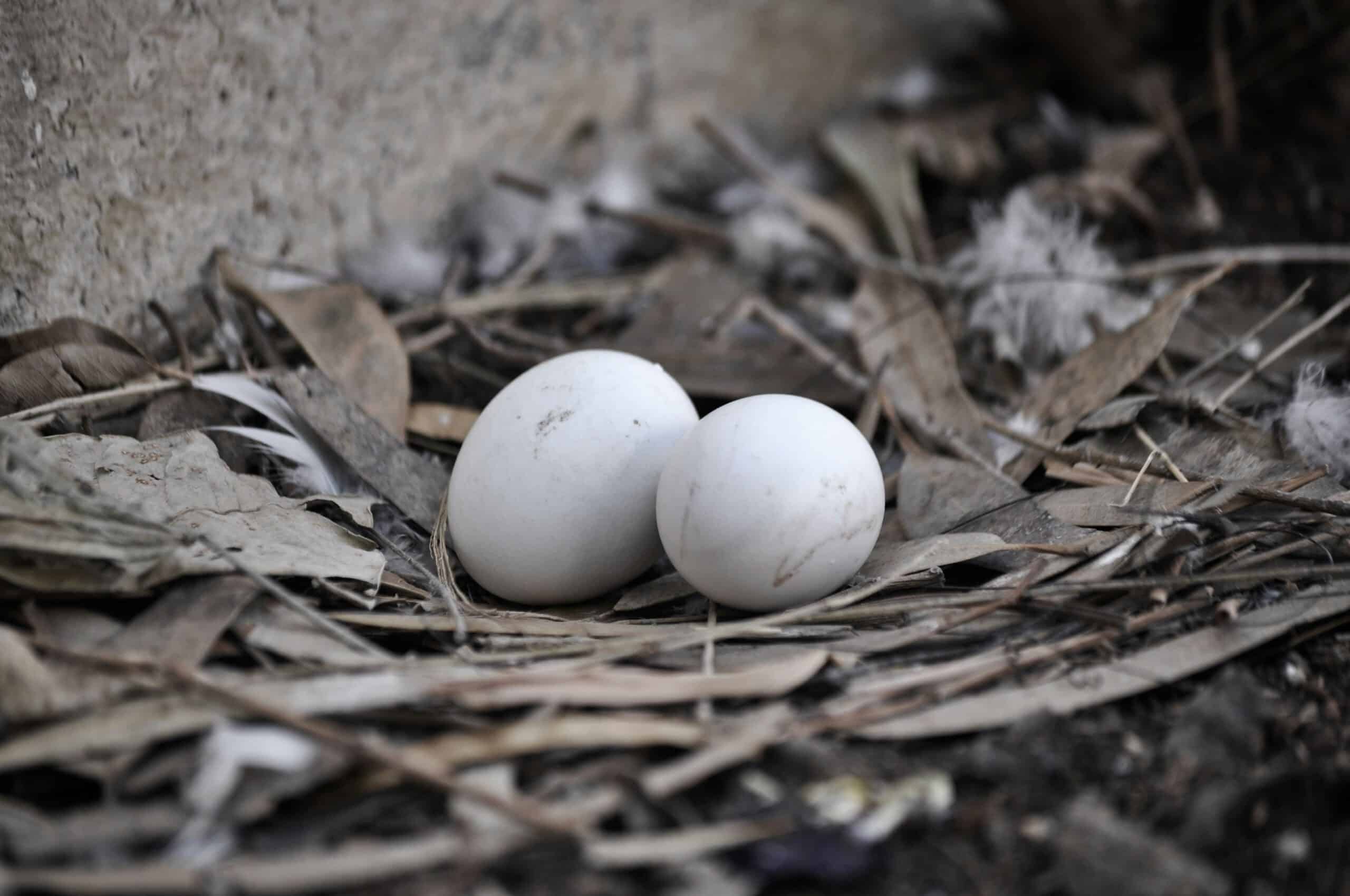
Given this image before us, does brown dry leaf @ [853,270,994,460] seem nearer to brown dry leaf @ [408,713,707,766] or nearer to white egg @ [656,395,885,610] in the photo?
white egg @ [656,395,885,610]

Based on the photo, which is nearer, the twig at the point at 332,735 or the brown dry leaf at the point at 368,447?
the twig at the point at 332,735

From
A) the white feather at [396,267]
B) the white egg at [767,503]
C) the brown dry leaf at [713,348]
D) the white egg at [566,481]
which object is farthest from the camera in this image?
the white feather at [396,267]

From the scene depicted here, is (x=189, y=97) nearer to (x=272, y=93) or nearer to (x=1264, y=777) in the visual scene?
(x=272, y=93)

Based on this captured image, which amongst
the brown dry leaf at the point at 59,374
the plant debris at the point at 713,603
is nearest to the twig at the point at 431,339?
the plant debris at the point at 713,603

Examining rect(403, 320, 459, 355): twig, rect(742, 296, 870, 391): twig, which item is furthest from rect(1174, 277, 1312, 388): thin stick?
rect(403, 320, 459, 355): twig

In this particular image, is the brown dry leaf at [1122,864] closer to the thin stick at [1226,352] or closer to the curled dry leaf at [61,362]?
the thin stick at [1226,352]

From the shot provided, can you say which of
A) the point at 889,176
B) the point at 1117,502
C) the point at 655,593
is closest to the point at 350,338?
the point at 655,593

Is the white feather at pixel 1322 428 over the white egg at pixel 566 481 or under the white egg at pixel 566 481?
under
